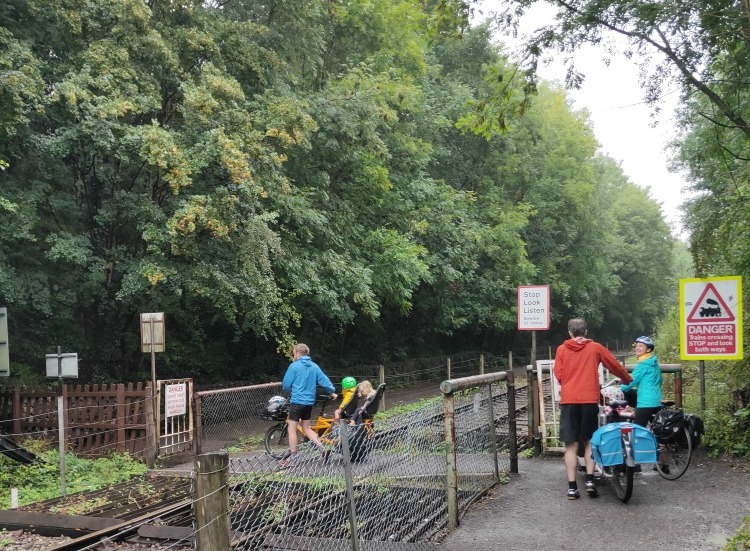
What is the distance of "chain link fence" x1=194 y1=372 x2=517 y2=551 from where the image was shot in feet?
15.3

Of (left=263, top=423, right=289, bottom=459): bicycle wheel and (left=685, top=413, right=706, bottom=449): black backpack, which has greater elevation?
(left=685, top=413, right=706, bottom=449): black backpack

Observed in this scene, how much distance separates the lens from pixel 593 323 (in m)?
51.5

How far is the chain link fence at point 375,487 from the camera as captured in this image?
4.65 metres

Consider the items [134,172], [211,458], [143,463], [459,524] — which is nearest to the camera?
[211,458]

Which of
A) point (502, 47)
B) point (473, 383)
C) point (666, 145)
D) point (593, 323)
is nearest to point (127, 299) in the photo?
point (473, 383)

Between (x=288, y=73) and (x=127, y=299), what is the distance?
26.0ft

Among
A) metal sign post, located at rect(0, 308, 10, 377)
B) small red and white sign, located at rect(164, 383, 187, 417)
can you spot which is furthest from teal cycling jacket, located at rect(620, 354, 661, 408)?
metal sign post, located at rect(0, 308, 10, 377)

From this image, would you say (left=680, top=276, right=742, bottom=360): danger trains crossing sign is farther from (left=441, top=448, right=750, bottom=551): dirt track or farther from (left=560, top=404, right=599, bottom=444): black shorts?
(left=560, top=404, right=599, bottom=444): black shorts

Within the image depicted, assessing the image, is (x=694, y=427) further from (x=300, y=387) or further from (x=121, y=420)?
(x=121, y=420)

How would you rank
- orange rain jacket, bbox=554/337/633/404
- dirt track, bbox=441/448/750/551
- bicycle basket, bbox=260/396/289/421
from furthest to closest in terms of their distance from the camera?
bicycle basket, bbox=260/396/289/421 < orange rain jacket, bbox=554/337/633/404 < dirt track, bbox=441/448/750/551

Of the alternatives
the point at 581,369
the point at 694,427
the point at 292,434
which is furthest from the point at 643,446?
the point at 292,434

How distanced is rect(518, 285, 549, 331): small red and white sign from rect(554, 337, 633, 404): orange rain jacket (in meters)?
Answer: 3.42

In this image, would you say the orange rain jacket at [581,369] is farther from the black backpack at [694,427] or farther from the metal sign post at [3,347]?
the metal sign post at [3,347]

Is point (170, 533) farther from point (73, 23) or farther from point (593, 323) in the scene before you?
point (593, 323)
